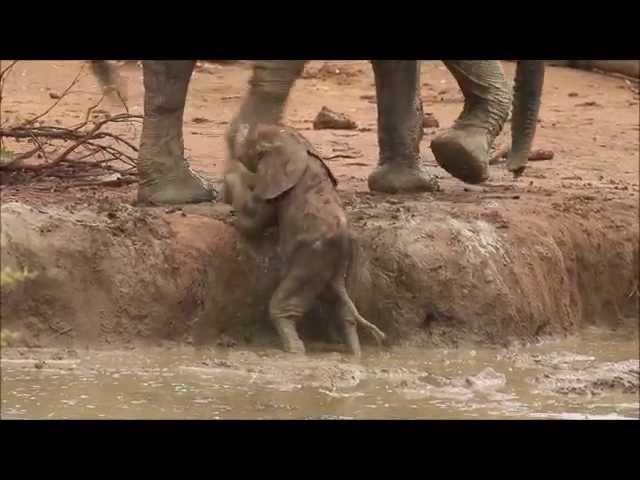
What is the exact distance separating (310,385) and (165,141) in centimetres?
173

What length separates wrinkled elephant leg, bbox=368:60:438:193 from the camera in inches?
318

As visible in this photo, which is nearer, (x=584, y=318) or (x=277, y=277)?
(x=277, y=277)

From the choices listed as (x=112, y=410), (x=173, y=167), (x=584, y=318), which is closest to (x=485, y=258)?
(x=584, y=318)

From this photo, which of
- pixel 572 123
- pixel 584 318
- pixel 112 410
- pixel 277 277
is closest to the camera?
pixel 112 410

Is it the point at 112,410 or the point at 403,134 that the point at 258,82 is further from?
the point at 112,410

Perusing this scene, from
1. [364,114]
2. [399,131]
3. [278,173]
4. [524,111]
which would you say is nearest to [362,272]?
[278,173]

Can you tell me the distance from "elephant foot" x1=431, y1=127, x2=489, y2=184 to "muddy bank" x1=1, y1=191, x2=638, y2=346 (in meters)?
0.16

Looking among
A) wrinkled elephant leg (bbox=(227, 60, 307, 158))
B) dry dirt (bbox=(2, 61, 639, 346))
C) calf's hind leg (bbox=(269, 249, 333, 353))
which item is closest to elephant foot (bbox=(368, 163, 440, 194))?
dry dirt (bbox=(2, 61, 639, 346))

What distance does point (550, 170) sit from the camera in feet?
31.6

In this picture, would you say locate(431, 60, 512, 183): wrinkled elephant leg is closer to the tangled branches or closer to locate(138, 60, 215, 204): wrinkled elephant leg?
locate(138, 60, 215, 204): wrinkled elephant leg

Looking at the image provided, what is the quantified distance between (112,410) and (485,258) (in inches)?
87.8

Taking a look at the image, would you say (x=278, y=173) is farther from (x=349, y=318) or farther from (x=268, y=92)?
(x=349, y=318)

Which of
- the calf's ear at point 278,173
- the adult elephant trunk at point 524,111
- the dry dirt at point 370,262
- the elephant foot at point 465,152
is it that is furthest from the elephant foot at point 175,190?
the adult elephant trunk at point 524,111

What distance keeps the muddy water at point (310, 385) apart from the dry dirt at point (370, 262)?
7.0 inches
